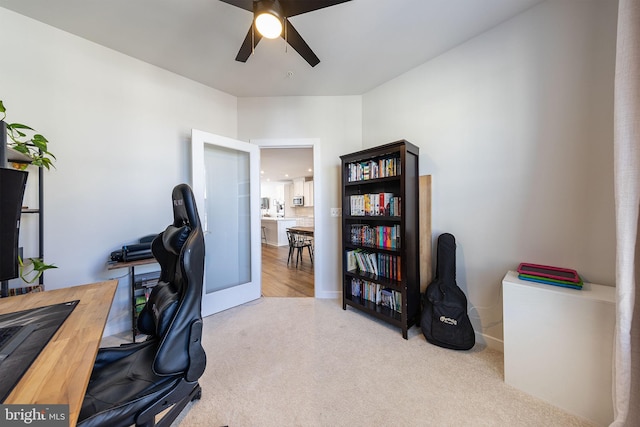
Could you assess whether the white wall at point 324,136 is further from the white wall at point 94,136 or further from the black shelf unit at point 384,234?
the white wall at point 94,136

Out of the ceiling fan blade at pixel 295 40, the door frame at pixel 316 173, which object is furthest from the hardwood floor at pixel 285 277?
the ceiling fan blade at pixel 295 40

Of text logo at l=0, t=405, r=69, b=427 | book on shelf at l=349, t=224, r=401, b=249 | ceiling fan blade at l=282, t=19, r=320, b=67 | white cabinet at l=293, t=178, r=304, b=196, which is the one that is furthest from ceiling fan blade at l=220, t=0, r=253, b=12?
white cabinet at l=293, t=178, r=304, b=196

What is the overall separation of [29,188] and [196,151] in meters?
1.26

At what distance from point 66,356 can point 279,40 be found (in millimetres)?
2395

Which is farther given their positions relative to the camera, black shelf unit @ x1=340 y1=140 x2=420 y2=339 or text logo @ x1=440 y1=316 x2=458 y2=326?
black shelf unit @ x1=340 y1=140 x2=420 y2=339

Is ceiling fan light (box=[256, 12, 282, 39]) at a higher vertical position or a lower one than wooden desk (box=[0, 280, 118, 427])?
higher

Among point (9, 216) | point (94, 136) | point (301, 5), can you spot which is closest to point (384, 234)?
point (301, 5)

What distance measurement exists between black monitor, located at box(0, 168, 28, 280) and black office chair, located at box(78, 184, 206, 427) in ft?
2.03

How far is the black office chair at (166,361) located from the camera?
33.4 inches

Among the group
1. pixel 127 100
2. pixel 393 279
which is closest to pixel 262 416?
pixel 393 279

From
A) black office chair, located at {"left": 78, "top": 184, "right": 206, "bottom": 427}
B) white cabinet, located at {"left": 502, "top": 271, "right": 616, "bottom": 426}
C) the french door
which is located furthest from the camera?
the french door

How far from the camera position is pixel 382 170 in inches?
90.4

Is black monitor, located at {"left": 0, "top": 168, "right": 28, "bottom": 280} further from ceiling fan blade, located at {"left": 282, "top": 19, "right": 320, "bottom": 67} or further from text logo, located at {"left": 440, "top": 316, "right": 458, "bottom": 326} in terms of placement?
text logo, located at {"left": 440, "top": 316, "right": 458, "bottom": 326}

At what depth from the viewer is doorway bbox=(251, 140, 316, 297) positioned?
10.8 feet
